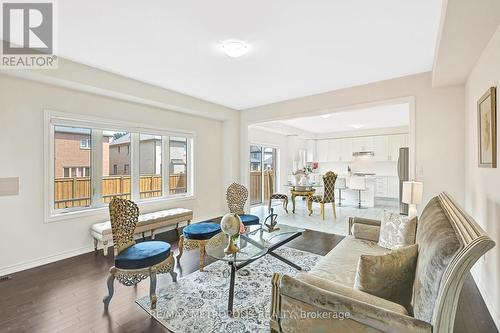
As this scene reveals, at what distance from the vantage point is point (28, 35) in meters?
2.52

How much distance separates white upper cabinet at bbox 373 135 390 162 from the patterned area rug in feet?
21.1

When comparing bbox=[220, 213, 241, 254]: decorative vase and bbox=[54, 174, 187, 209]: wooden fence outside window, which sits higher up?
bbox=[54, 174, 187, 209]: wooden fence outside window

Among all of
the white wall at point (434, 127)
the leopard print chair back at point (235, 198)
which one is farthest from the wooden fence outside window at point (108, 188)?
the white wall at point (434, 127)

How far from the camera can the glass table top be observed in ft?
7.68

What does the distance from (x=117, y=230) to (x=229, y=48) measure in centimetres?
231

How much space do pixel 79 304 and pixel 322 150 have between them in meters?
8.65

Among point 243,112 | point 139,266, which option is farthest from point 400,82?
point 139,266

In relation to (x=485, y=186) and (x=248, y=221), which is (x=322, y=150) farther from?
(x=485, y=186)

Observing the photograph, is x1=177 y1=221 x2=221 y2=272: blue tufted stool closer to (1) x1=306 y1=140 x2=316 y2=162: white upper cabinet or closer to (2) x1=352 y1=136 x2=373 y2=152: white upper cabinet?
(1) x1=306 y1=140 x2=316 y2=162: white upper cabinet

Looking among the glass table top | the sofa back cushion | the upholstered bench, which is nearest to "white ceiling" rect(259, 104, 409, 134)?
the glass table top

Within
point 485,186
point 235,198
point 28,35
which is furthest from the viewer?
point 235,198

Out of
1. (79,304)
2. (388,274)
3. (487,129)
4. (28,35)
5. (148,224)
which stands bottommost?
(79,304)

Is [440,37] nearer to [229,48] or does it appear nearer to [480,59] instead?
[480,59]

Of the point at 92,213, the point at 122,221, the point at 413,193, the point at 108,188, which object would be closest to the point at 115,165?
the point at 108,188
